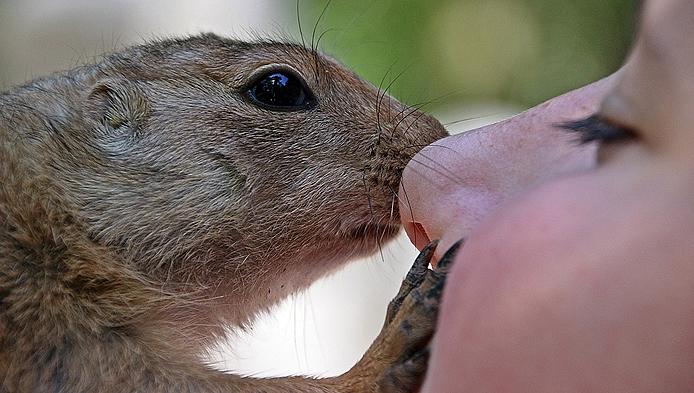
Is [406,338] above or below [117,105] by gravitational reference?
below

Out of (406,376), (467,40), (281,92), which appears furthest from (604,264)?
(467,40)

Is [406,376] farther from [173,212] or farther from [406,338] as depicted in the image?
[173,212]

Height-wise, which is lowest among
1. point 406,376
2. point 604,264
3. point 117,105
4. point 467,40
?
point 467,40

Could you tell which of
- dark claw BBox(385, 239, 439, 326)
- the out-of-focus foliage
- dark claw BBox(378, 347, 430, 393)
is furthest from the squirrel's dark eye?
the out-of-focus foliage

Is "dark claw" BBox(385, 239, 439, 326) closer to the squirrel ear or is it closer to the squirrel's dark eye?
the squirrel's dark eye

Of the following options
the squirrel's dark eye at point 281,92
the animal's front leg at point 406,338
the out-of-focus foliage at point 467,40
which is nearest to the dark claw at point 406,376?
the animal's front leg at point 406,338

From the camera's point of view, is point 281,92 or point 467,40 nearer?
point 281,92

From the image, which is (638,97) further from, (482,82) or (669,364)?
(482,82)
